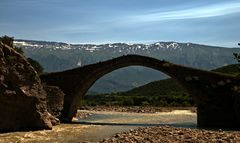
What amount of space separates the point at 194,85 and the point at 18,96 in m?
16.9

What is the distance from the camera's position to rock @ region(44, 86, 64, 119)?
4175 cm

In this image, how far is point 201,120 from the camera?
41.9 metres

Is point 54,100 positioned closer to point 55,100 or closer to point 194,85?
point 55,100

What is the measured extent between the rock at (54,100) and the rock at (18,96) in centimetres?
513

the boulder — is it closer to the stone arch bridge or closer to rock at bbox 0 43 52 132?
the stone arch bridge

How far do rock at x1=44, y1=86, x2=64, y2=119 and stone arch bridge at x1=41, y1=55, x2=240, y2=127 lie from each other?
1.87 meters

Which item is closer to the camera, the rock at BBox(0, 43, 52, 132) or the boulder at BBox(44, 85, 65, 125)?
the rock at BBox(0, 43, 52, 132)

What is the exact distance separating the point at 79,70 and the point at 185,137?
2201cm

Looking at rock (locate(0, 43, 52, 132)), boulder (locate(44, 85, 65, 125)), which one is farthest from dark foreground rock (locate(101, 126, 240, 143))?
boulder (locate(44, 85, 65, 125))

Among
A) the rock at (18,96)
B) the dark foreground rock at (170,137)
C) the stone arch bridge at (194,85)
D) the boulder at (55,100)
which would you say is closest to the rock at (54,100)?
the boulder at (55,100)

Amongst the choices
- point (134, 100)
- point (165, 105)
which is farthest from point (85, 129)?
point (134, 100)

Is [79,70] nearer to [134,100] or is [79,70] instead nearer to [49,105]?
[49,105]

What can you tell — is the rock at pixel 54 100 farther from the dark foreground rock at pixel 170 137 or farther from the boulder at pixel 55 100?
the dark foreground rock at pixel 170 137

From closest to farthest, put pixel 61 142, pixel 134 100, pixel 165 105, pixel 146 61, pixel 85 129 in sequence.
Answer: pixel 61 142, pixel 85 129, pixel 146 61, pixel 165 105, pixel 134 100
